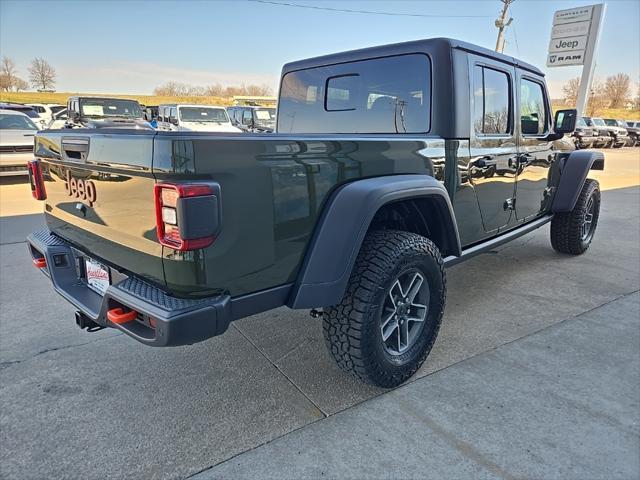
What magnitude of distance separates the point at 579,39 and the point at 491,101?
14.0 m

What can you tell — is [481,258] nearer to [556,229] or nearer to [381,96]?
[556,229]

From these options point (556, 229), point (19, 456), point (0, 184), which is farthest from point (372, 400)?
point (0, 184)

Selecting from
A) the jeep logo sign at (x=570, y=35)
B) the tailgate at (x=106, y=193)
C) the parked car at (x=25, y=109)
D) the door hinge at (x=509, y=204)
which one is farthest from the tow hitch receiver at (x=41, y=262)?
the jeep logo sign at (x=570, y=35)

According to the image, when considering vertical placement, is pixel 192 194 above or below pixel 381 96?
below

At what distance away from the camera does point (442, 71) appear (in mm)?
2760

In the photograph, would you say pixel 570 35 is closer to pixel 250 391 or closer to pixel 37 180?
pixel 250 391

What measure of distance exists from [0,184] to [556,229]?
10872mm

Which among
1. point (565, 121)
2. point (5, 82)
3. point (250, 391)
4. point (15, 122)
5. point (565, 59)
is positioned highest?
point (5, 82)

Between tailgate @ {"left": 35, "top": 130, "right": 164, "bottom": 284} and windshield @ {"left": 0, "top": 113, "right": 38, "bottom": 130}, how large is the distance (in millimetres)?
8901

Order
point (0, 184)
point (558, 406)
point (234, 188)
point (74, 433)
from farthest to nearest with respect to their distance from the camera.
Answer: point (0, 184) < point (558, 406) < point (74, 433) < point (234, 188)

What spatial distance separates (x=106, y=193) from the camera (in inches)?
76.8

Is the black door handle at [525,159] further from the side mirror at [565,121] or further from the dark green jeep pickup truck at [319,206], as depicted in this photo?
the side mirror at [565,121]

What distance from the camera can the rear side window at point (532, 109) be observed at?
3.72 metres

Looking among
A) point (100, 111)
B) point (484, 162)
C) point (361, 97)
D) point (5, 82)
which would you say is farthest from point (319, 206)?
point (5, 82)
